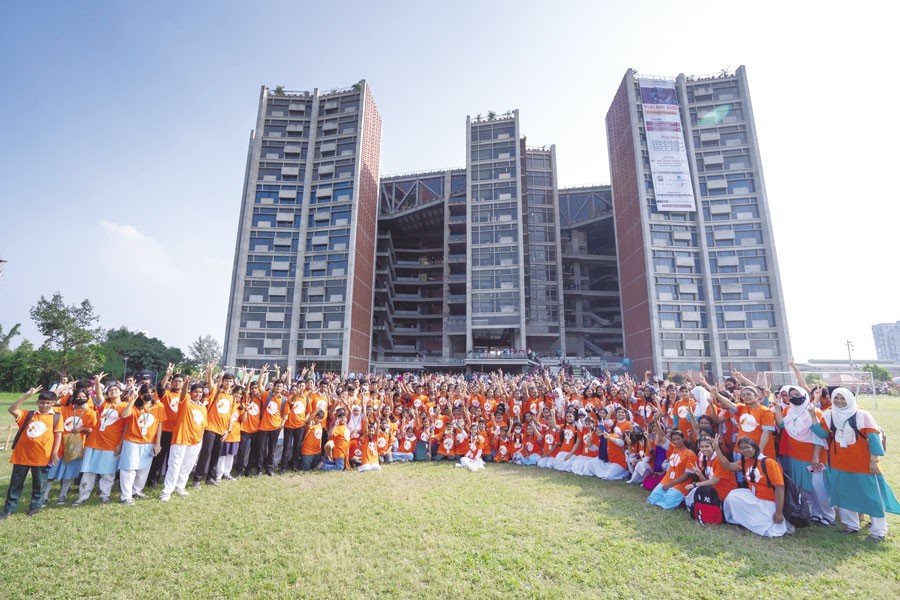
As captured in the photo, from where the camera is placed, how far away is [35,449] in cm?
641

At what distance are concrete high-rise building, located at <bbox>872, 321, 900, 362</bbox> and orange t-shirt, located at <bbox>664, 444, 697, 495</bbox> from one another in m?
224

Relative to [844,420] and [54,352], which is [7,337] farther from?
[844,420]

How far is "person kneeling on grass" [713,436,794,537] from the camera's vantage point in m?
5.87

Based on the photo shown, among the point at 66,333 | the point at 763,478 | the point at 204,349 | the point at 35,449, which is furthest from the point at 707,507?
the point at 204,349

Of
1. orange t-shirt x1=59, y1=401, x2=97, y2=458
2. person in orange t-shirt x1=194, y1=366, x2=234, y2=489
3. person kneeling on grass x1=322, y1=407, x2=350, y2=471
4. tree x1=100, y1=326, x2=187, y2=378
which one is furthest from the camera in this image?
tree x1=100, y1=326, x2=187, y2=378

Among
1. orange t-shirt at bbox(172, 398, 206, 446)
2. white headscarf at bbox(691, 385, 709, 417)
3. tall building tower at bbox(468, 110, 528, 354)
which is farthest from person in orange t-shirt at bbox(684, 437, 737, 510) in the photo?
tall building tower at bbox(468, 110, 528, 354)

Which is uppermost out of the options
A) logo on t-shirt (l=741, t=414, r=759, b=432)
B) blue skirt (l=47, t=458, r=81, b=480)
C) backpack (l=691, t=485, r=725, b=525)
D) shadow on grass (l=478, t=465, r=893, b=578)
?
logo on t-shirt (l=741, t=414, r=759, b=432)

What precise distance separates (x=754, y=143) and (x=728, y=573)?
65.1 m

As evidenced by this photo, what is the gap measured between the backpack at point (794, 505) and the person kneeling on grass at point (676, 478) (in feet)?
4.21

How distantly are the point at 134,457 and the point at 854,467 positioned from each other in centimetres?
1172

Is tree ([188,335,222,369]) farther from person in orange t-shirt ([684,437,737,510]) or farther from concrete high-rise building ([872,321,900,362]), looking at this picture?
concrete high-rise building ([872,321,900,362])

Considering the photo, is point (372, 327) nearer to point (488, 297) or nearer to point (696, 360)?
point (488, 297)

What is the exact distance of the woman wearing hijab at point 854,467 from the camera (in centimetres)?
563

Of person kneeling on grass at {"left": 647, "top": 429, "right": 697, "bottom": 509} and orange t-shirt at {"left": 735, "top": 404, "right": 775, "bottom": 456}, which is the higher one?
orange t-shirt at {"left": 735, "top": 404, "right": 775, "bottom": 456}
